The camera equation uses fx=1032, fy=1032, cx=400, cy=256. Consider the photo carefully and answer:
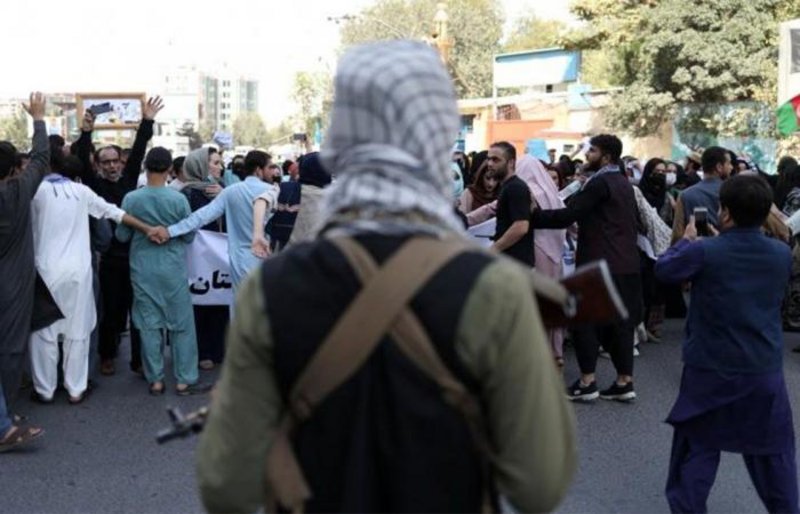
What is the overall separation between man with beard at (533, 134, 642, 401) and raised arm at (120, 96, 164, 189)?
3.16 meters

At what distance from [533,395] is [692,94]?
28.5 metres

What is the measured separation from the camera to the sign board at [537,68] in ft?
147

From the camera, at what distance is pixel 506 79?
47312 millimetres

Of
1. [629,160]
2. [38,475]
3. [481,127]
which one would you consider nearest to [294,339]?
[38,475]

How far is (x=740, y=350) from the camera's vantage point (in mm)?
4371

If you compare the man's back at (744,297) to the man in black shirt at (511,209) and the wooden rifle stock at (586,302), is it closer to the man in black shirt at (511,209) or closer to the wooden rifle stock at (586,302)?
the wooden rifle stock at (586,302)

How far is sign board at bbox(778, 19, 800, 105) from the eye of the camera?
1470cm

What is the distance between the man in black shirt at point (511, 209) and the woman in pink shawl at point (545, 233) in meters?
0.37

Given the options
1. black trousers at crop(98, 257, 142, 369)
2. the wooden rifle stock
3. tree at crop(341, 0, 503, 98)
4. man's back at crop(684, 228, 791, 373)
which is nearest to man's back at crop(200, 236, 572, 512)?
the wooden rifle stock

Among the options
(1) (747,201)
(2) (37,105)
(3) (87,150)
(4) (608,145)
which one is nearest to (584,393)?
(4) (608,145)

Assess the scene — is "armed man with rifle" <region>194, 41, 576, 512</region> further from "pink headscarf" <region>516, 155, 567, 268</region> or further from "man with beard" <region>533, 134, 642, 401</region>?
"pink headscarf" <region>516, 155, 567, 268</region>

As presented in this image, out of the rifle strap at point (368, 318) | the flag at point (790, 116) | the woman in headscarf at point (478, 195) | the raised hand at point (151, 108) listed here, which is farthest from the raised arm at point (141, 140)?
the flag at point (790, 116)

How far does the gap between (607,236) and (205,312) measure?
3.46m

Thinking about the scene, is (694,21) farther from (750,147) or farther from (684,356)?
(684,356)
